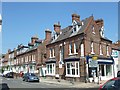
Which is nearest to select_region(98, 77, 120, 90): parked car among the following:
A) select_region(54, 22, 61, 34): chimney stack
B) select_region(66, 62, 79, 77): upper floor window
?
select_region(66, 62, 79, 77): upper floor window

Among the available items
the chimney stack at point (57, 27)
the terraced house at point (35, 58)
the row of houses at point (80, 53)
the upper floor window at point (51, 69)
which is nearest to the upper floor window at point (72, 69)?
the row of houses at point (80, 53)

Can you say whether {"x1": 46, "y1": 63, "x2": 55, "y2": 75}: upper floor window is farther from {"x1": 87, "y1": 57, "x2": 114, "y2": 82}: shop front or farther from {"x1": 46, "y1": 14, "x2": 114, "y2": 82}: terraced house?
{"x1": 87, "y1": 57, "x2": 114, "y2": 82}: shop front

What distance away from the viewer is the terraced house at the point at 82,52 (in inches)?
1309

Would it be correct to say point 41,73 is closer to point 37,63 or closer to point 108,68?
point 37,63

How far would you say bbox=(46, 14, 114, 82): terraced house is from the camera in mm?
33250

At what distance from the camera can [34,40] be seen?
6253cm

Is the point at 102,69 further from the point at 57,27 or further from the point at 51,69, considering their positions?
the point at 57,27

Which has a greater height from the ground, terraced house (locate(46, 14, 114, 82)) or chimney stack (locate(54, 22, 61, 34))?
chimney stack (locate(54, 22, 61, 34))

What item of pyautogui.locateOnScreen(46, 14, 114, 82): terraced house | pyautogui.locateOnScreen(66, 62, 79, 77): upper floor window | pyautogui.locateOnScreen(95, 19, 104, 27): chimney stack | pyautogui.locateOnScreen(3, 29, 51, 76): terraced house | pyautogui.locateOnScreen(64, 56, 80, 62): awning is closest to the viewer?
pyautogui.locateOnScreen(46, 14, 114, 82): terraced house

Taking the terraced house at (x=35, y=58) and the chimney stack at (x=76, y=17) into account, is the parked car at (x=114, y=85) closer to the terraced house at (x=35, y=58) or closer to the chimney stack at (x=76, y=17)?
the chimney stack at (x=76, y=17)

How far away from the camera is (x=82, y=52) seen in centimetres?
3347

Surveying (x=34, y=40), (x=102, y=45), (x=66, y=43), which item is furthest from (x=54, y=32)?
(x=34, y=40)

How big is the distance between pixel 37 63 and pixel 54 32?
10.4 meters

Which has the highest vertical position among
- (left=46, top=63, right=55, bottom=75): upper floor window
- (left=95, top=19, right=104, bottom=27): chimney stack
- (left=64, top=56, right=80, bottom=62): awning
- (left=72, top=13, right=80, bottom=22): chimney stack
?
(left=72, top=13, right=80, bottom=22): chimney stack
